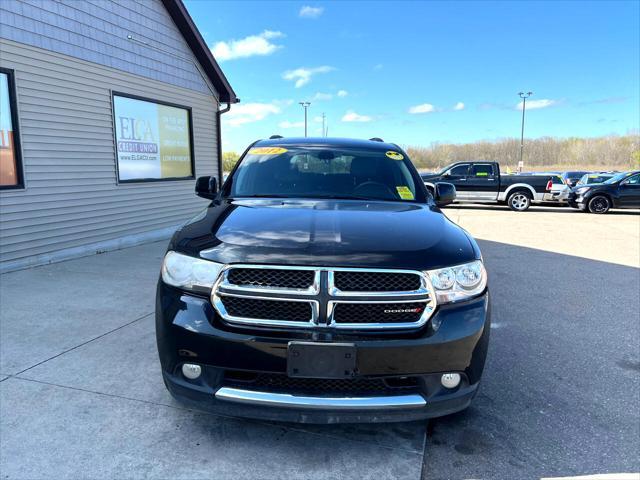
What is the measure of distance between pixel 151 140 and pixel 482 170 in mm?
12837

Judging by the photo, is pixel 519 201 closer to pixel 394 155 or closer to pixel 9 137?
pixel 394 155

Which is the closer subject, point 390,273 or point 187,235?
point 390,273

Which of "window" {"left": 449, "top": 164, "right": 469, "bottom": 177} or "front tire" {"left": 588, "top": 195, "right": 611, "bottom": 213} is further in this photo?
"window" {"left": 449, "top": 164, "right": 469, "bottom": 177}

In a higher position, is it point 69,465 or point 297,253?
point 297,253

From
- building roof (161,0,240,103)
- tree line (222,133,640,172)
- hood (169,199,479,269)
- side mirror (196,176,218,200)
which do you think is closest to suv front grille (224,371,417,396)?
hood (169,199,479,269)

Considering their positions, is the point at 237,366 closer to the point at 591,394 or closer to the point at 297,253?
the point at 297,253

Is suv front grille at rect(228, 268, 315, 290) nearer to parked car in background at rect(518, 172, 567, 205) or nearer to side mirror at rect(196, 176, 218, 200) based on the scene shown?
side mirror at rect(196, 176, 218, 200)

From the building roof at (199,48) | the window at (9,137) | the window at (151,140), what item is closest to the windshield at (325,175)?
the window at (9,137)

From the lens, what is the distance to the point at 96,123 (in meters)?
7.60

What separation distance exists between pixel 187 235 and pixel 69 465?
1.28m

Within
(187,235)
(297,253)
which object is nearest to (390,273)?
(297,253)

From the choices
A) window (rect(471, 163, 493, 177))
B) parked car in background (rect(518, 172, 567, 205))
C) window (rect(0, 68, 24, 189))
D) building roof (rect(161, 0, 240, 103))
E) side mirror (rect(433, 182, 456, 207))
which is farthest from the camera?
window (rect(471, 163, 493, 177))

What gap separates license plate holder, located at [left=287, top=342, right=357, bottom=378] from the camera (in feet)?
6.71

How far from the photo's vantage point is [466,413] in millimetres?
2812
